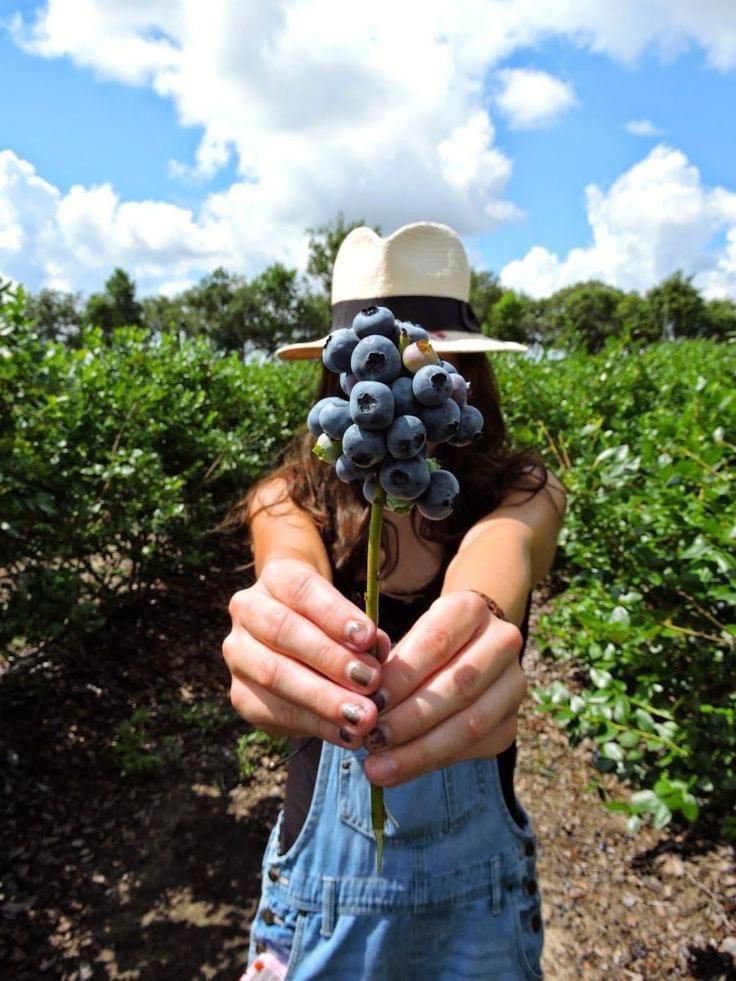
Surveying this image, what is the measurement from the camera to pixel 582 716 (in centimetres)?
256

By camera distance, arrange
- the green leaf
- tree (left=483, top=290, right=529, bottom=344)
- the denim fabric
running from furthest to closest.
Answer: tree (left=483, top=290, right=529, bottom=344) → the green leaf → the denim fabric

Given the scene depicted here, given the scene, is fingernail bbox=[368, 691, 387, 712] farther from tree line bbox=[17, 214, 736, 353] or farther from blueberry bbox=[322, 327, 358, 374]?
tree line bbox=[17, 214, 736, 353]

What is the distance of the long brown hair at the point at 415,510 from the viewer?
1801 millimetres

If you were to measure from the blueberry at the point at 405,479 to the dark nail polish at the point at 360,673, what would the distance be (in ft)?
0.99

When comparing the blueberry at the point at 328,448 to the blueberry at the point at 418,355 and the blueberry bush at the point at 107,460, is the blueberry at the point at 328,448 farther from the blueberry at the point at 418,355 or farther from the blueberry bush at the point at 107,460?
the blueberry bush at the point at 107,460

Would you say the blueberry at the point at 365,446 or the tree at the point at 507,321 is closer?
the blueberry at the point at 365,446

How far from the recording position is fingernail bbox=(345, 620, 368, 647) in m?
0.89

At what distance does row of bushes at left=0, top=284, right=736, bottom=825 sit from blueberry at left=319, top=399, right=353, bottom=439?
180 centimetres

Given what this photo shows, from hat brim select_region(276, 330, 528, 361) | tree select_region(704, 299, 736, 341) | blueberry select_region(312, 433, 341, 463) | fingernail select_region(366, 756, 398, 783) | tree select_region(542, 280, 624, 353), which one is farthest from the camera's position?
tree select_region(542, 280, 624, 353)

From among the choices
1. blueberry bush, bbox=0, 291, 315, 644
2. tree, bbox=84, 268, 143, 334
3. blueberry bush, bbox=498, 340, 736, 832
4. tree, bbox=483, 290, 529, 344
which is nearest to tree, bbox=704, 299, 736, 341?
tree, bbox=483, 290, 529, 344

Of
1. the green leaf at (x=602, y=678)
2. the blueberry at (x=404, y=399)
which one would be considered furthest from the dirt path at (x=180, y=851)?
the blueberry at (x=404, y=399)

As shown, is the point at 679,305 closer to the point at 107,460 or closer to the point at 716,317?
the point at 716,317

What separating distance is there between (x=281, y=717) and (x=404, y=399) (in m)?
0.60

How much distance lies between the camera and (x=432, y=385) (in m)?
0.70
